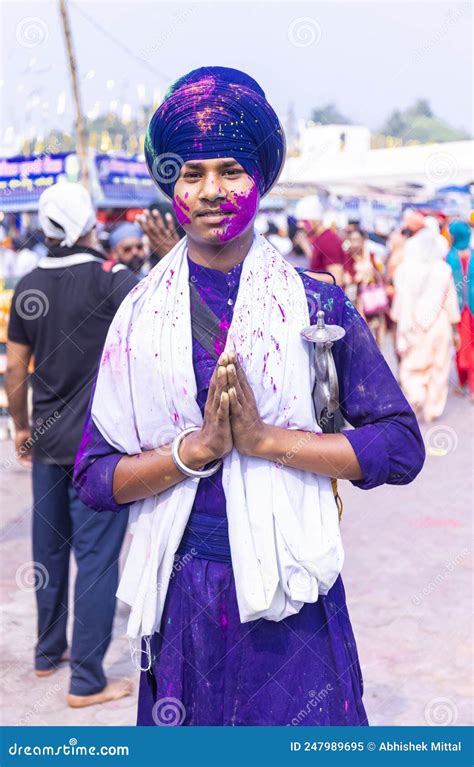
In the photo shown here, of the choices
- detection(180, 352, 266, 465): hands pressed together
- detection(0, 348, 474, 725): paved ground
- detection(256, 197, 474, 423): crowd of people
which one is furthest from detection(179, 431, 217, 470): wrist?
detection(256, 197, 474, 423): crowd of people

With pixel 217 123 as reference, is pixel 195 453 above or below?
below

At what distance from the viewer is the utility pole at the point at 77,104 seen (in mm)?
14102

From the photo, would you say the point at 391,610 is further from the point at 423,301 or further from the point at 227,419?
the point at 423,301

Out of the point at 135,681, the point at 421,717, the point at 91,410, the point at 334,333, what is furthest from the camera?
the point at 135,681

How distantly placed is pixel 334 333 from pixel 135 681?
274cm

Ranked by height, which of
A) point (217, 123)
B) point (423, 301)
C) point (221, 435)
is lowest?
point (423, 301)

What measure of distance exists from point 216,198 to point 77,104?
1406cm

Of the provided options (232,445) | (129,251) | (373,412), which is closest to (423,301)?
(129,251)

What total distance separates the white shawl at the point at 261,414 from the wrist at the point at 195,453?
6 cm

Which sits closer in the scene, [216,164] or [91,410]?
[216,164]

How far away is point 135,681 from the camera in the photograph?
419cm

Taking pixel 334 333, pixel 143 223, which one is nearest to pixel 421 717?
pixel 143 223

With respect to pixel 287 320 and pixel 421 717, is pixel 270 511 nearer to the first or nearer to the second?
pixel 287 320

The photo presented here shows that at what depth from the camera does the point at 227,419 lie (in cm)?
183
